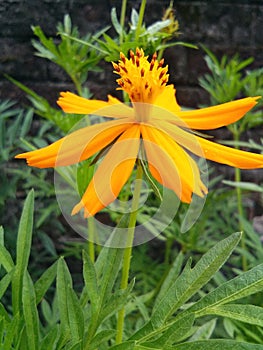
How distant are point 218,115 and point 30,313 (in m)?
0.25

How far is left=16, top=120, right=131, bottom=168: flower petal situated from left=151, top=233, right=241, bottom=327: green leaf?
122 millimetres

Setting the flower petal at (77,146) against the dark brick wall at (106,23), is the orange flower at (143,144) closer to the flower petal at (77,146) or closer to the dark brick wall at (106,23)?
the flower petal at (77,146)

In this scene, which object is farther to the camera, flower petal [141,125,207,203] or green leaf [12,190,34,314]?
green leaf [12,190,34,314]

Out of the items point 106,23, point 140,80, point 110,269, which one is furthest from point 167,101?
point 106,23

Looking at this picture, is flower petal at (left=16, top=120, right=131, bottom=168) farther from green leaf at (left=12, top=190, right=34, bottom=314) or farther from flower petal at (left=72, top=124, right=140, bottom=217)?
green leaf at (left=12, top=190, right=34, bottom=314)

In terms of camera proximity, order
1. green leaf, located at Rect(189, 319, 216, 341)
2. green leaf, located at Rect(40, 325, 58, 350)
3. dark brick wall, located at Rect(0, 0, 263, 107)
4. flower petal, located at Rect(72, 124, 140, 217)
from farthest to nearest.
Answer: dark brick wall, located at Rect(0, 0, 263, 107), green leaf, located at Rect(189, 319, 216, 341), green leaf, located at Rect(40, 325, 58, 350), flower petal, located at Rect(72, 124, 140, 217)

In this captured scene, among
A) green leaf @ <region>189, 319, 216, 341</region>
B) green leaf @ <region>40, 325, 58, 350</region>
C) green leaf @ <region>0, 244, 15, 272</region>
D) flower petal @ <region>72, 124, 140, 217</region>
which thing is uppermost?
flower petal @ <region>72, 124, 140, 217</region>

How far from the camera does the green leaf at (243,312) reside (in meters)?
0.48

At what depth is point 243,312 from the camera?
1.59ft

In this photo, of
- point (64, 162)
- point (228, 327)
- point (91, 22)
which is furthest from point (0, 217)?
point (64, 162)

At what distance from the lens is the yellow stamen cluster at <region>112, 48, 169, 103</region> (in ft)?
1.58

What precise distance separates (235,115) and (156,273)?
0.79 metres

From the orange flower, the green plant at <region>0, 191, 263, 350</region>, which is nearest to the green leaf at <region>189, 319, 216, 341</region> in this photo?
the green plant at <region>0, 191, 263, 350</region>

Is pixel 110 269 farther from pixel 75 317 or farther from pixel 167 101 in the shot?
pixel 167 101
